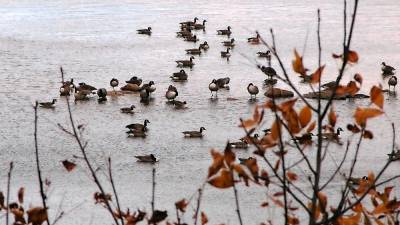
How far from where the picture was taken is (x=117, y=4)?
3494 centimetres

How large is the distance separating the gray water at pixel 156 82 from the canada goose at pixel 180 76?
0.16m

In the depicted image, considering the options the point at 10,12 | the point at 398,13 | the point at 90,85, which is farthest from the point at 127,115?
the point at 10,12

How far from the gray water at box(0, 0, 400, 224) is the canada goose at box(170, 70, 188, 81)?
0.16m

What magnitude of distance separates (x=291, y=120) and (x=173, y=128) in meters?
10.6

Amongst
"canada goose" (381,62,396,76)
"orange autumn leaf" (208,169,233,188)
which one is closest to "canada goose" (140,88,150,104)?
"canada goose" (381,62,396,76)

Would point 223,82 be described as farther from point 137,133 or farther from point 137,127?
point 137,133

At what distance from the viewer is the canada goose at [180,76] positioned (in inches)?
655

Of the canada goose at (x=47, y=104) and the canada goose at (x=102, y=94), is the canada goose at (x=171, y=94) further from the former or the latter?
the canada goose at (x=47, y=104)

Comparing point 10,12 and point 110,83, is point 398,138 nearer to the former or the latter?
point 110,83

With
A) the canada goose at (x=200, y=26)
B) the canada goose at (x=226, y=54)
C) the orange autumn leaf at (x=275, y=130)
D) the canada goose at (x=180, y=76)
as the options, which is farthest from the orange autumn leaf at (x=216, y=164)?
the canada goose at (x=200, y=26)

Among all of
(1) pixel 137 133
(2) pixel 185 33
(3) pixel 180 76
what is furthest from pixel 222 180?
(2) pixel 185 33

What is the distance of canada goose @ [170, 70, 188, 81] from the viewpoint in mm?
16641

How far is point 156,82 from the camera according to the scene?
16734 millimetres

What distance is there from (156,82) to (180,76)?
0.49m
